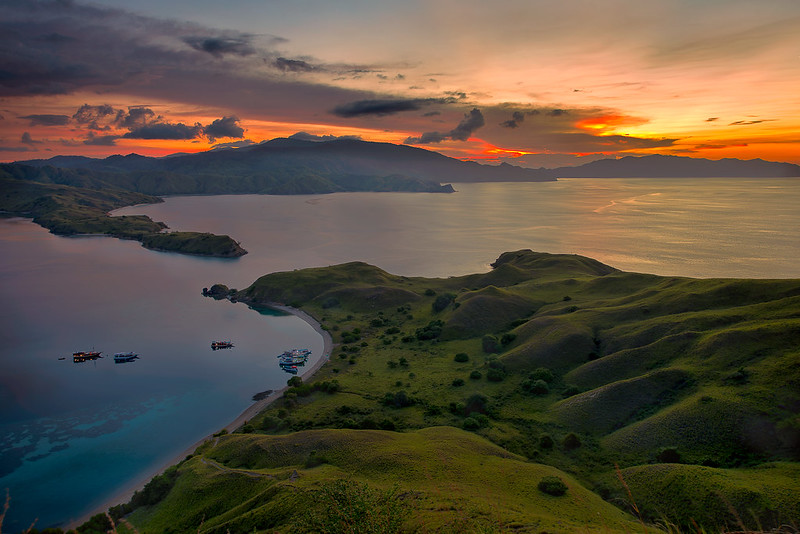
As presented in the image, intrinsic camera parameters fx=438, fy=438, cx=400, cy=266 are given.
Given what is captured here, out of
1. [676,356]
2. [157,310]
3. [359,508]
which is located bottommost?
[157,310]

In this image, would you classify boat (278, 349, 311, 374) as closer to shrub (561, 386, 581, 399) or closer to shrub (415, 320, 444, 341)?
shrub (415, 320, 444, 341)

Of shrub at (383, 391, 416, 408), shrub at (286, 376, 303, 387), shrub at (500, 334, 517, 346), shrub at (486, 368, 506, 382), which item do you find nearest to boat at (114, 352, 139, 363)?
shrub at (286, 376, 303, 387)

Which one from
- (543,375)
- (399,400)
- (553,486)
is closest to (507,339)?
(543,375)

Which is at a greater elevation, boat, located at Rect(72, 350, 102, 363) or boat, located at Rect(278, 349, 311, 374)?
boat, located at Rect(278, 349, 311, 374)

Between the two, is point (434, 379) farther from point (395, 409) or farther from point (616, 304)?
point (616, 304)

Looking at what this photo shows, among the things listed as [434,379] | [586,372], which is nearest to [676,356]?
[586,372]
